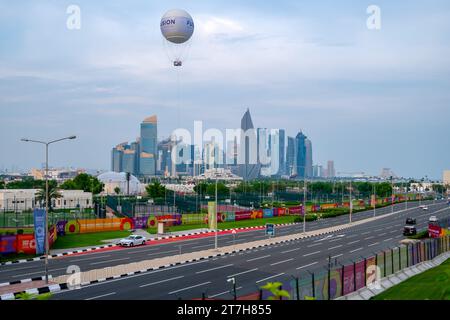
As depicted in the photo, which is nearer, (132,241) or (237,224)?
(132,241)

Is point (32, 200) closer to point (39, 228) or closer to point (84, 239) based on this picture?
point (84, 239)

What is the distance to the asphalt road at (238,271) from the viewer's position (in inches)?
1062

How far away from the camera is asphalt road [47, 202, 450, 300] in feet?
88.5

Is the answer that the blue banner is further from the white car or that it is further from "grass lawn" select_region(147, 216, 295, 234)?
"grass lawn" select_region(147, 216, 295, 234)

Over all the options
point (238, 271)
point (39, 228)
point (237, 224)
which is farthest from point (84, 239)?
point (237, 224)

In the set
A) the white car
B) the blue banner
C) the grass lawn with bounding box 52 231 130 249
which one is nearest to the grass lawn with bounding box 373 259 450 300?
the blue banner

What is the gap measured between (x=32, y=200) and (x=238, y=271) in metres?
73.3

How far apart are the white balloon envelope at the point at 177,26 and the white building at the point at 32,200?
1772 inches

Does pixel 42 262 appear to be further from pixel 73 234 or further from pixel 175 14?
pixel 175 14

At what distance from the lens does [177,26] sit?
209 ft

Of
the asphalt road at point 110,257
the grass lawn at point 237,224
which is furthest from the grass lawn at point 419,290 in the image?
the grass lawn at point 237,224

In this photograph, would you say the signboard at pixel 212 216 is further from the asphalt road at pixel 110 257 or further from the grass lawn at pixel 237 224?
the grass lawn at pixel 237 224

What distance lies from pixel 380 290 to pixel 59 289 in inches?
721

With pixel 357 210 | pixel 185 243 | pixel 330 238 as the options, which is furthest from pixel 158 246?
pixel 357 210
